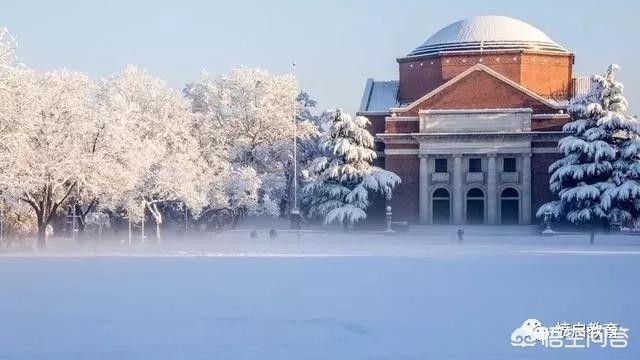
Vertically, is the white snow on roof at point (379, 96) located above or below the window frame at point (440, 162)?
above

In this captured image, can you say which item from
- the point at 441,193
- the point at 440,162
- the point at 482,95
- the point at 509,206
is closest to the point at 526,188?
the point at 509,206

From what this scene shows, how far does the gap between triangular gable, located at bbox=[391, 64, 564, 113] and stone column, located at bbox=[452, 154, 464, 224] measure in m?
4.02

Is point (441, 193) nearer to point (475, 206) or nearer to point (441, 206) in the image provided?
point (441, 206)

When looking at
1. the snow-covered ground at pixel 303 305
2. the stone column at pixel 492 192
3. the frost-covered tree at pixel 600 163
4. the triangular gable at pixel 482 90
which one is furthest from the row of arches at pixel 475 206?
the snow-covered ground at pixel 303 305

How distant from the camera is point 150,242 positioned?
50.7 metres

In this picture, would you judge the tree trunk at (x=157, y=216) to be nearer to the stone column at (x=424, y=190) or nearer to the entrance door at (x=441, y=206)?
the stone column at (x=424, y=190)

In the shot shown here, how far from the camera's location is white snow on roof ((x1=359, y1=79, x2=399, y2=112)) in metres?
70.9

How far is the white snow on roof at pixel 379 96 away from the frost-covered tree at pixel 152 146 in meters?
15.8

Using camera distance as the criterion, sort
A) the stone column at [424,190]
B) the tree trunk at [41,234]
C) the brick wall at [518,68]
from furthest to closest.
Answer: the brick wall at [518,68] < the stone column at [424,190] < the tree trunk at [41,234]

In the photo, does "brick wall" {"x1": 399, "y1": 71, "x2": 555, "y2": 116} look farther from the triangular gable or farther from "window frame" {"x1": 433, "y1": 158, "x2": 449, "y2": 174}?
"window frame" {"x1": 433, "y1": 158, "x2": 449, "y2": 174}

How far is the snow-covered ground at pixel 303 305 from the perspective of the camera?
13562mm

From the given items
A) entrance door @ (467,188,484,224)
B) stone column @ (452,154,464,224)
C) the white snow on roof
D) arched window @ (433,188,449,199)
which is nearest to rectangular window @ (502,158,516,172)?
entrance door @ (467,188,484,224)

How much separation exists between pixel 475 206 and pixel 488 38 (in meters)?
14.0

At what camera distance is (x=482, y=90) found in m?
63.9
